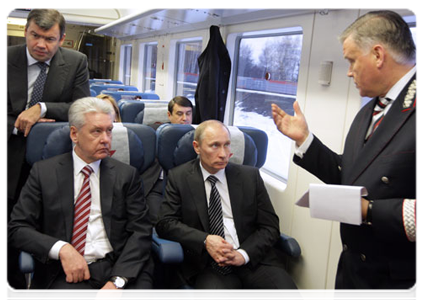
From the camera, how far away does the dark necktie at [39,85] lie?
2541mm

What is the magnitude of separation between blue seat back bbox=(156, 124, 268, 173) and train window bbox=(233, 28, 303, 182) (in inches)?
35.8

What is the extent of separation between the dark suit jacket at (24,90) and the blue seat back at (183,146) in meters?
0.58

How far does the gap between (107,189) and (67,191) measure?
20cm

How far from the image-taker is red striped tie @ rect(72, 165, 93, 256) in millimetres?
2188

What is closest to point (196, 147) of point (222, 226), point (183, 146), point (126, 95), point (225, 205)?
point (183, 146)

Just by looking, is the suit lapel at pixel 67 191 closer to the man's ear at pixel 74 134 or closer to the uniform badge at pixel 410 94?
the man's ear at pixel 74 134

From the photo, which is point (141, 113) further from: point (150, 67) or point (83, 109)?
point (150, 67)

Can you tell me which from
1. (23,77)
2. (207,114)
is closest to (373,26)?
(23,77)

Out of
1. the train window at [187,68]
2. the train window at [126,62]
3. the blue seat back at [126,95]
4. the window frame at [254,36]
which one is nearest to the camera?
the window frame at [254,36]

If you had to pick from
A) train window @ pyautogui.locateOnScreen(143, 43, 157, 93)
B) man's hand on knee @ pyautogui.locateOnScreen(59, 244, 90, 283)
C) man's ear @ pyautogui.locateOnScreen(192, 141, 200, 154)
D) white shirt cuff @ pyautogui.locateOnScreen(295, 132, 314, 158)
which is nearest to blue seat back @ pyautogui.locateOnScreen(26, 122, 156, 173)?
man's ear @ pyautogui.locateOnScreen(192, 141, 200, 154)

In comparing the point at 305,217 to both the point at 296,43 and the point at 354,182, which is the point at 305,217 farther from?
the point at 296,43

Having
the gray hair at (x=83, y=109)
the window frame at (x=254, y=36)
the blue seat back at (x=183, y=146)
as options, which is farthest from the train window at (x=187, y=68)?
the gray hair at (x=83, y=109)

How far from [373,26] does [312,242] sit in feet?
5.30

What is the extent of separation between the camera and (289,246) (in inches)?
102
